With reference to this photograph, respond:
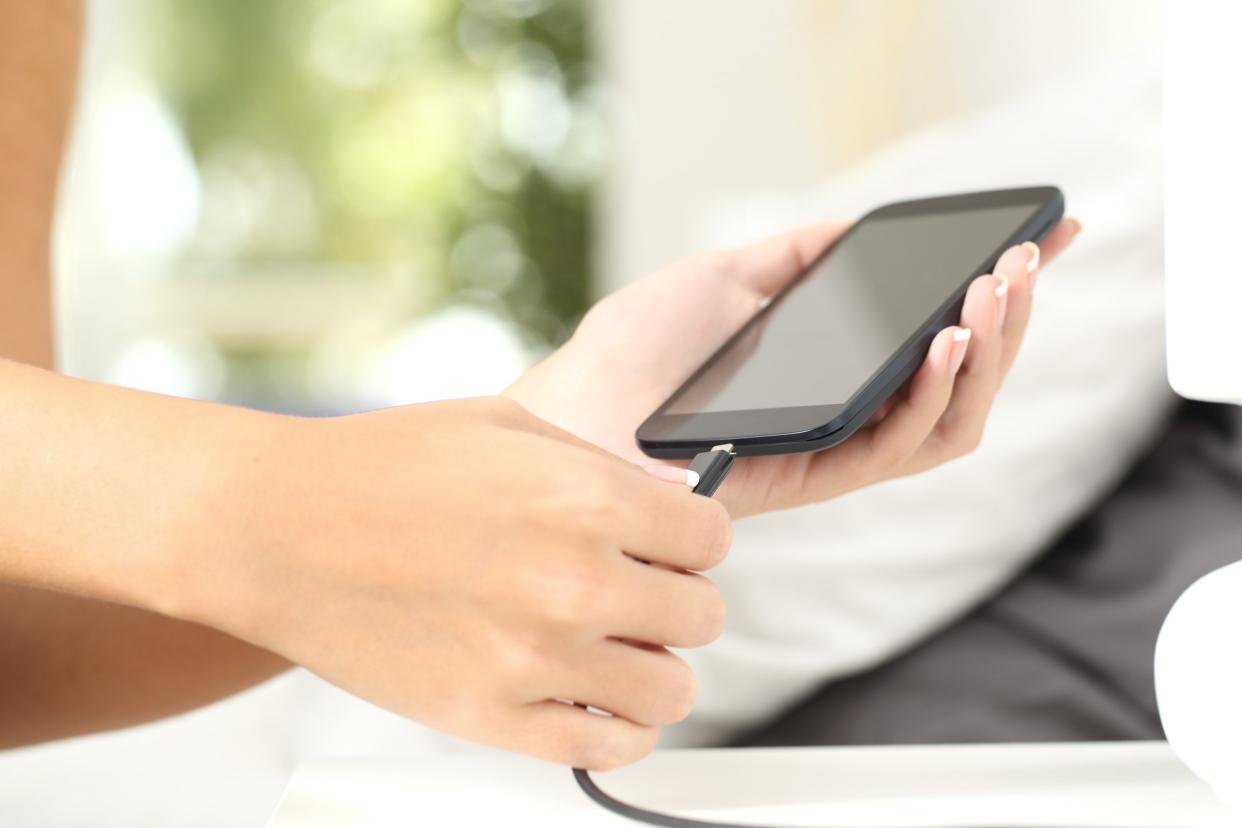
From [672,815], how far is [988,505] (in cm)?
38

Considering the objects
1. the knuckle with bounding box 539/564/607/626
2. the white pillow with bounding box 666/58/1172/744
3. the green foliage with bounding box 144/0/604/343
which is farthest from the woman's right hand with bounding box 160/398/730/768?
the green foliage with bounding box 144/0/604/343

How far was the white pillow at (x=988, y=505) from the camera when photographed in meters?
0.69

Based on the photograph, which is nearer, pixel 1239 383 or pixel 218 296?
pixel 1239 383

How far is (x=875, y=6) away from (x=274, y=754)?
5.03ft

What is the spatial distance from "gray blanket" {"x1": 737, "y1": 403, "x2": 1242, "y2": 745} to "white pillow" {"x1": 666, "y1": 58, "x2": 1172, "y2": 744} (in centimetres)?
2

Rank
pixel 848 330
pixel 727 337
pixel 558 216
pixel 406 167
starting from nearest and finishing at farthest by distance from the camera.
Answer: pixel 848 330
pixel 727 337
pixel 558 216
pixel 406 167

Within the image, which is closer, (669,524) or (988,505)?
(669,524)

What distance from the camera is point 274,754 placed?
68 cm

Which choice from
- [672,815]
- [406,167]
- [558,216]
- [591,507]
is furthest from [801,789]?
[406,167]

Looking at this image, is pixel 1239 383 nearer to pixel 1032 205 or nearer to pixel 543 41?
pixel 1032 205

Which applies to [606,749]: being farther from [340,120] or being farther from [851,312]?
[340,120]

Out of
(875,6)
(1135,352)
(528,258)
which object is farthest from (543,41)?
(1135,352)

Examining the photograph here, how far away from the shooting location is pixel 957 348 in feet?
1.58

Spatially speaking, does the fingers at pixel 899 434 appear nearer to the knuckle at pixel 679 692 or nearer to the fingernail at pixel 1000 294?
the fingernail at pixel 1000 294
